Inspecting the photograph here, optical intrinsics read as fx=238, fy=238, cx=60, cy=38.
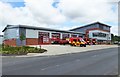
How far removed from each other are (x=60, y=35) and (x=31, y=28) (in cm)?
1530

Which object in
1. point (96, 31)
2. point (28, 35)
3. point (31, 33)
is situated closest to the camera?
point (28, 35)

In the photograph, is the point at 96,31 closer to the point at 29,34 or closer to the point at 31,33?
the point at 31,33

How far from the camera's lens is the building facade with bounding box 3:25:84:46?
62531mm

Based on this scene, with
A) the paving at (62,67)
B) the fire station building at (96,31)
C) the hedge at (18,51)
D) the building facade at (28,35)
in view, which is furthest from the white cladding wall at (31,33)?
the paving at (62,67)

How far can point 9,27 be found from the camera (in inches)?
2603

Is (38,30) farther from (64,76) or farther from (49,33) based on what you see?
(64,76)

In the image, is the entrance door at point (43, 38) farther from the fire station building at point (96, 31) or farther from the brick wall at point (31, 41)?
the fire station building at point (96, 31)

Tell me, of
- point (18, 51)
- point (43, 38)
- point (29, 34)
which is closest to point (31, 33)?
point (29, 34)

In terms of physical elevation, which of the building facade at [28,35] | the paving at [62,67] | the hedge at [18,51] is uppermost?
the building facade at [28,35]

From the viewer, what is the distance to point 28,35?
215 ft

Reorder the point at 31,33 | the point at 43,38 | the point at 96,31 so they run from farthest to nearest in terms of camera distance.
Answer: the point at 96,31
the point at 43,38
the point at 31,33

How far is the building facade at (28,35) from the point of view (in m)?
62.5

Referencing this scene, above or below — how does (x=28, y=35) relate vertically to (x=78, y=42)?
above

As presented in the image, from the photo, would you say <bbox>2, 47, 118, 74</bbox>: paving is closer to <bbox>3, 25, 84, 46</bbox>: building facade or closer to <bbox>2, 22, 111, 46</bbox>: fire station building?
<bbox>3, 25, 84, 46</bbox>: building facade
